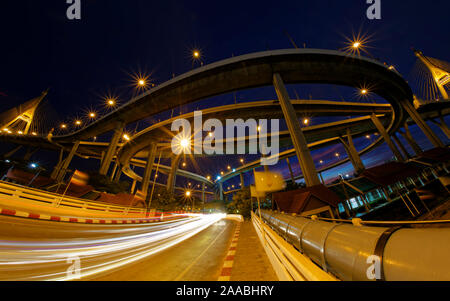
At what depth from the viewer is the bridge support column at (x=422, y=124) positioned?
84.7 feet

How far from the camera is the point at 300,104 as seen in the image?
87.6 feet

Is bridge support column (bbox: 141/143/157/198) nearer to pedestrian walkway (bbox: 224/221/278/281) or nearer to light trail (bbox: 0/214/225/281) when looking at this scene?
light trail (bbox: 0/214/225/281)

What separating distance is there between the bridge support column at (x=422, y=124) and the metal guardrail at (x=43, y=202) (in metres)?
47.0

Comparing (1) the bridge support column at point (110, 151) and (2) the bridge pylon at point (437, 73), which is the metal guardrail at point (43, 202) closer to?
(1) the bridge support column at point (110, 151)

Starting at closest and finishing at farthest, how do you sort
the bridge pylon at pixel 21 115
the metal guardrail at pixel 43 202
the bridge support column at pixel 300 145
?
the metal guardrail at pixel 43 202 < the bridge support column at pixel 300 145 < the bridge pylon at pixel 21 115

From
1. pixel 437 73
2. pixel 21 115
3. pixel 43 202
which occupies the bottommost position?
pixel 43 202

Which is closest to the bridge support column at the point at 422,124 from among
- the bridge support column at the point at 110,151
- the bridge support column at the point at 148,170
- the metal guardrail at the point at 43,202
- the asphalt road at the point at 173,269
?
the asphalt road at the point at 173,269

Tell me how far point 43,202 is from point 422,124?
48.8m

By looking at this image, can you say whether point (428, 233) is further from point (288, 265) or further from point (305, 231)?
point (305, 231)

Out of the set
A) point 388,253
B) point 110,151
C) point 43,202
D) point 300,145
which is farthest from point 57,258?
point 110,151

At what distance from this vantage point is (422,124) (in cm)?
2673

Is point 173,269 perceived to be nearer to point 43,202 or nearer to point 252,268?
point 252,268

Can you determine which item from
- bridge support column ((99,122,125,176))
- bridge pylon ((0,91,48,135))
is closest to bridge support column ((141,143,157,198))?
bridge support column ((99,122,125,176))

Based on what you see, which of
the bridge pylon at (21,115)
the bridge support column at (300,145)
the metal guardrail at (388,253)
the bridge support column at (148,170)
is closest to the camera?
the metal guardrail at (388,253)
